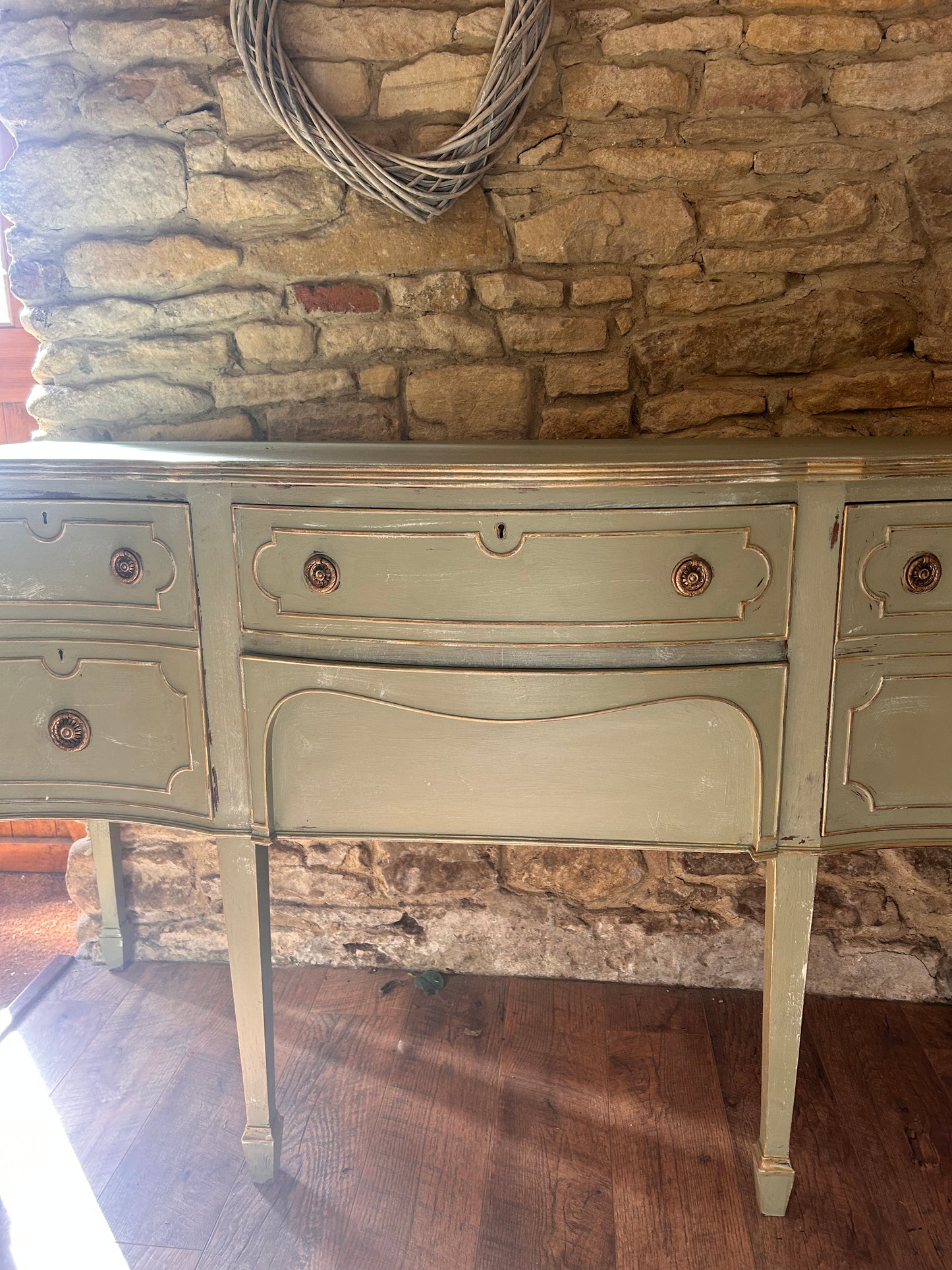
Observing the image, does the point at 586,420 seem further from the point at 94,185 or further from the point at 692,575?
the point at 94,185

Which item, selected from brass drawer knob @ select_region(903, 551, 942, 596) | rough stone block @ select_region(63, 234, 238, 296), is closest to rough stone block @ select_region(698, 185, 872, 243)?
brass drawer knob @ select_region(903, 551, 942, 596)

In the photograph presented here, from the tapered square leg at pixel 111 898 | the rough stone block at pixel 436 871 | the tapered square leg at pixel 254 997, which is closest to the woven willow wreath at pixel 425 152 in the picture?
the tapered square leg at pixel 254 997

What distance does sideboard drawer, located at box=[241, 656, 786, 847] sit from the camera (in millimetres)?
1393

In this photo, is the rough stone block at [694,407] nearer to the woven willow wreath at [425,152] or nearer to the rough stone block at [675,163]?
the rough stone block at [675,163]

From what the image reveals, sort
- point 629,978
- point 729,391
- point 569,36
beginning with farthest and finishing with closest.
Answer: point 629,978
point 729,391
point 569,36

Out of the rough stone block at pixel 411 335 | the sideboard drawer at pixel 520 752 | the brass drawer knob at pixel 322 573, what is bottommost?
the sideboard drawer at pixel 520 752

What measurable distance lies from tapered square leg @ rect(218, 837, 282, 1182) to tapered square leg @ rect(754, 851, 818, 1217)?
79 centimetres

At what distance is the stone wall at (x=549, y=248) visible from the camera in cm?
180

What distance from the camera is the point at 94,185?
193 cm

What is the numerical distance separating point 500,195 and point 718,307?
1.56ft

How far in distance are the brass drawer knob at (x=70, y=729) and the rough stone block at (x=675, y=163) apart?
137cm

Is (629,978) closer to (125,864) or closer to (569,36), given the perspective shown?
(125,864)

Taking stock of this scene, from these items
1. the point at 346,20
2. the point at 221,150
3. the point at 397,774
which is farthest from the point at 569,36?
the point at 397,774

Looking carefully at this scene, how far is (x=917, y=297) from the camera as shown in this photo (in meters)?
1.89
